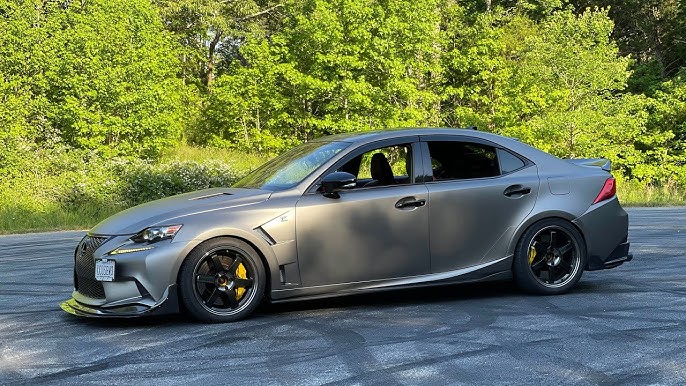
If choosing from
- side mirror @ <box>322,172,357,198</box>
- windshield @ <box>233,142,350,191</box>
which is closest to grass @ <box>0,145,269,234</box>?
windshield @ <box>233,142,350,191</box>

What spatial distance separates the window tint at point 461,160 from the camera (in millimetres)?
7152

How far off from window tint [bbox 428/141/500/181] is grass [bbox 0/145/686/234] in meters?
12.5

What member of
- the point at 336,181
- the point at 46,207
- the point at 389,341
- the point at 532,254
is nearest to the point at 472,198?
the point at 532,254

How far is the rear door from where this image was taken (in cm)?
698

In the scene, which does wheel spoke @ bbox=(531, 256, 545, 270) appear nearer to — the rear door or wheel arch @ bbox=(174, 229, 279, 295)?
the rear door

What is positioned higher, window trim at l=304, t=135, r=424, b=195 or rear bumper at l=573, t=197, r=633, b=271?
window trim at l=304, t=135, r=424, b=195

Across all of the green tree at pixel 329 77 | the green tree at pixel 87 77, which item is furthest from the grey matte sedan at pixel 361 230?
the green tree at pixel 329 77

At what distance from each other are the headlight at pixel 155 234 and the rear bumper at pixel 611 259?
3.85 meters

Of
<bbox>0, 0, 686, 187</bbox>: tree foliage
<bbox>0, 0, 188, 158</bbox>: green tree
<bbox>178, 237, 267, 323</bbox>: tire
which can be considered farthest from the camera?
<bbox>0, 0, 686, 187</bbox>: tree foliage

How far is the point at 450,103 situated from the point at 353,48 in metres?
8.91

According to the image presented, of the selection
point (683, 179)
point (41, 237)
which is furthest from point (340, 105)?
point (41, 237)

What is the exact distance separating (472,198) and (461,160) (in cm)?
39

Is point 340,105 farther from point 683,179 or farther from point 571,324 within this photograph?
point 571,324

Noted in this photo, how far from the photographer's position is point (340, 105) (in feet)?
125
